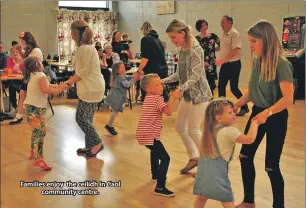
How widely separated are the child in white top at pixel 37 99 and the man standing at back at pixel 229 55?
2934 mm

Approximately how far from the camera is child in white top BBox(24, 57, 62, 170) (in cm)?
366

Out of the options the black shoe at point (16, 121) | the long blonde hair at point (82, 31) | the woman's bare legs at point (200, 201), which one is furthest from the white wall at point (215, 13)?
the woman's bare legs at point (200, 201)

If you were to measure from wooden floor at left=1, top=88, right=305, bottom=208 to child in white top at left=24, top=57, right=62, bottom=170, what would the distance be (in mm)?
222

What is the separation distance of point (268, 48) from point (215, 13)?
7931 millimetres

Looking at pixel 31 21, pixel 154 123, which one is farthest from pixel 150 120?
pixel 31 21


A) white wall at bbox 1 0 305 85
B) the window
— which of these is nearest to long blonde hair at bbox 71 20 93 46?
white wall at bbox 1 0 305 85

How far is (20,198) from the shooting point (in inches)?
121

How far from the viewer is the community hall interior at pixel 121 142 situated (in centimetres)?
308

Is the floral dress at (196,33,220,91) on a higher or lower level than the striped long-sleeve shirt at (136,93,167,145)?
higher

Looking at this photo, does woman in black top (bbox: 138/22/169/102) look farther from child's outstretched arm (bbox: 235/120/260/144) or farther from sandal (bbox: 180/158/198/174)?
child's outstretched arm (bbox: 235/120/260/144)

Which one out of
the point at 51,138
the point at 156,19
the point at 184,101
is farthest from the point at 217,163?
the point at 156,19

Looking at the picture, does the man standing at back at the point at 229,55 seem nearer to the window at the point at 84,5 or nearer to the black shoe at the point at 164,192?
the black shoe at the point at 164,192

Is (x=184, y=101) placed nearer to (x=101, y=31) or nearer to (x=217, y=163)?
(x=217, y=163)

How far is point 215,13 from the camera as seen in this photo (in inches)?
396
